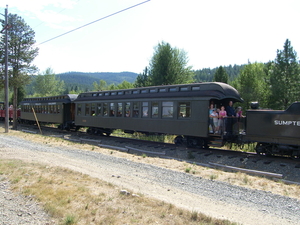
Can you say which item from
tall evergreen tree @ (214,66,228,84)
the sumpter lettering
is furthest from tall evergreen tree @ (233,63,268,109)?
the sumpter lettering

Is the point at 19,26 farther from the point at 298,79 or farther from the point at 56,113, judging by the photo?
the point at 298,79

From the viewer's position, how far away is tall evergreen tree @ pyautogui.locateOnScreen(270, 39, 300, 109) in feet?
128

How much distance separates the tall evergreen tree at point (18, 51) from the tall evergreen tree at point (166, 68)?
59.7 feet

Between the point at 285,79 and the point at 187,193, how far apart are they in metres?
39.1

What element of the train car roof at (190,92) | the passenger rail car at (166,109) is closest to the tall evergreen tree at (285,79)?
the train car roof at (190,92)

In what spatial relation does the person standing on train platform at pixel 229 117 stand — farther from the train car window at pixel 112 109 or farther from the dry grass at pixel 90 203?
the train car window at pixel 112 109

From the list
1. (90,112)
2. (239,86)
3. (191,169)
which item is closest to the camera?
(191,169)

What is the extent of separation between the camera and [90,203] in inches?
229

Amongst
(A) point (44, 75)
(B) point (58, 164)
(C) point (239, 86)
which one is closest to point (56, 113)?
(B) point (58, 164)

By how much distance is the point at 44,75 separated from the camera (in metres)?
73.4

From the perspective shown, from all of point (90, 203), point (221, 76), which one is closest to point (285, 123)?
point (90, 203)

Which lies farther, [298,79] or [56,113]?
[298,79]

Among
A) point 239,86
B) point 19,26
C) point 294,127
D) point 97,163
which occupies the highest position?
point 19,26

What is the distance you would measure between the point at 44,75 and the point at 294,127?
73111 mm
